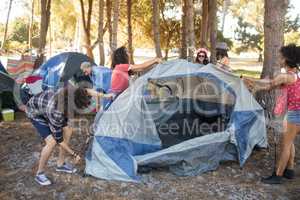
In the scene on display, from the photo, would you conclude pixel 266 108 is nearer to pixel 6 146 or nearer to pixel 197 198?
pixel 197 198

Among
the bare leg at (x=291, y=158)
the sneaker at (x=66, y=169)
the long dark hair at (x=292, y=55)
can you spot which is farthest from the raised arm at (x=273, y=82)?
the sneaker at (x=66, y=169)

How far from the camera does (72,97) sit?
422 cm

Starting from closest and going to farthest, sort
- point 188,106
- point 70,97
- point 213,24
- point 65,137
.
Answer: point 70,97
point 65,137
point 188,106
point 213,24

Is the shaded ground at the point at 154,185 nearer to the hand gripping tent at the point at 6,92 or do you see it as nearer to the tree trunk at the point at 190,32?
the hand gripping tent at the point at 6,92

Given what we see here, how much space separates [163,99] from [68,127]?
1.98 metres

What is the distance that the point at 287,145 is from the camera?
450 centimetres

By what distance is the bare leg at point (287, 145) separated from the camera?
14.5 ft

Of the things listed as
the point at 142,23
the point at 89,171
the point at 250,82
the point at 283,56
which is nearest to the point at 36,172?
the point at 89,171

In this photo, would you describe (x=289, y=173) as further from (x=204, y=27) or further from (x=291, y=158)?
(x=204, y=27)

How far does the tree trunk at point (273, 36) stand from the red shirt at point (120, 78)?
8.64 ft

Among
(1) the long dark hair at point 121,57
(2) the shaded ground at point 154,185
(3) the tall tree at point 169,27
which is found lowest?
(2) the shaded ground at point 154,185

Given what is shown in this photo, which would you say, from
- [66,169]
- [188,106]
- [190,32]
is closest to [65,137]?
[66,169]

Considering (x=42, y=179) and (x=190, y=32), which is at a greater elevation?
(x=190, y=32)

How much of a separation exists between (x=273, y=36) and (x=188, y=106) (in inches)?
70.4
